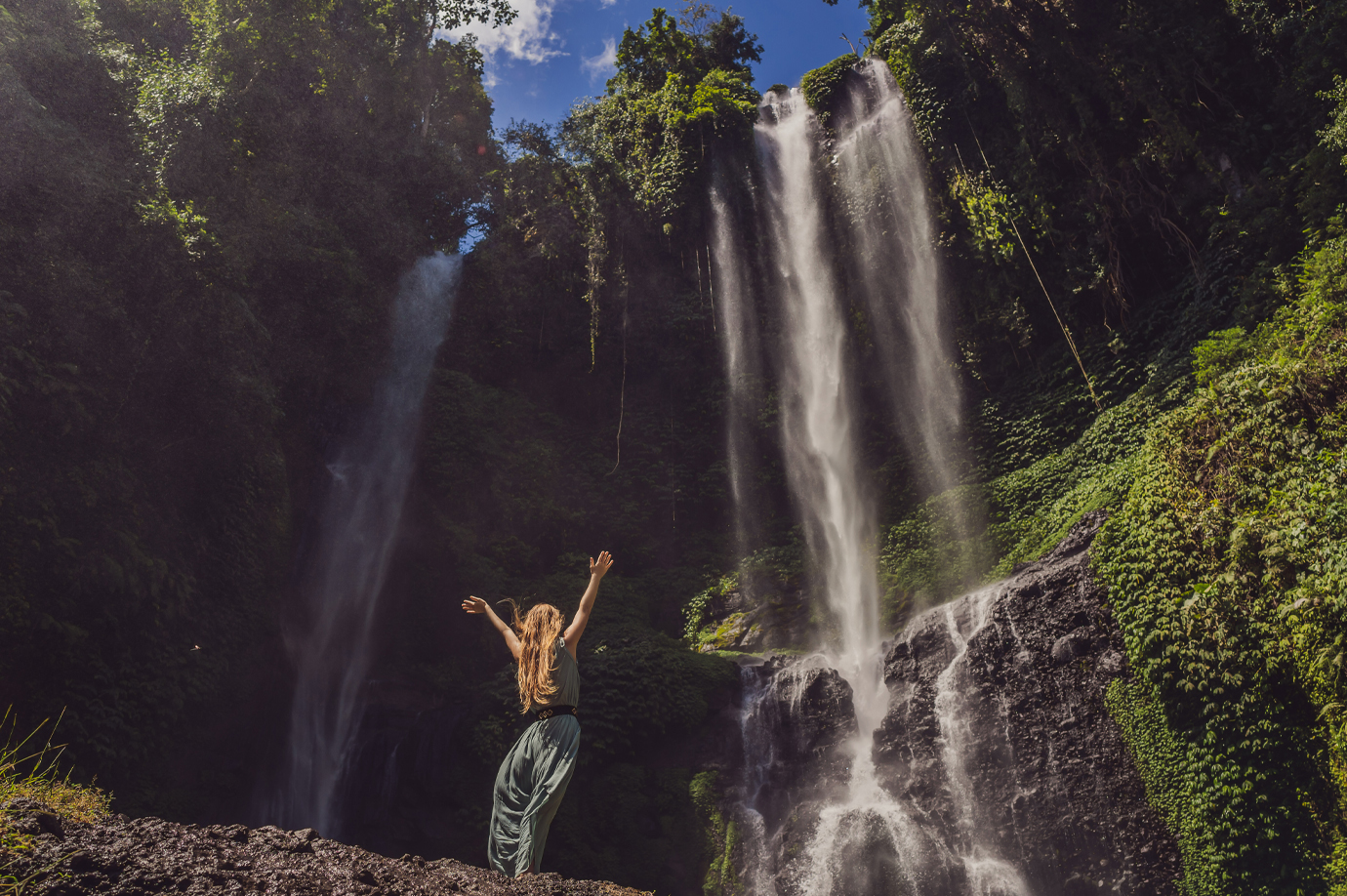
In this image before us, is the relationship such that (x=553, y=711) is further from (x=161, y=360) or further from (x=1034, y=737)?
(x=161, y=360)

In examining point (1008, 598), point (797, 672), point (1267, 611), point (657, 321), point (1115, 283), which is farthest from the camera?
point (657, 321)

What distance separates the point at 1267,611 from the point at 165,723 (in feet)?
43.6

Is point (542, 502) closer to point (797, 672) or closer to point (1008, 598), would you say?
point (797, 672)

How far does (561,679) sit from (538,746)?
0.37 m

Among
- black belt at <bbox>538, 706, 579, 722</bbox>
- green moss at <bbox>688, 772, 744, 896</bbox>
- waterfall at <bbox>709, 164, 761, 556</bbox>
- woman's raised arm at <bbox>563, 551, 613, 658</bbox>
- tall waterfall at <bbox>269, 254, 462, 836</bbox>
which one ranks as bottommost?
green moss at <bbox>688, 772, 744, 896</bbox>

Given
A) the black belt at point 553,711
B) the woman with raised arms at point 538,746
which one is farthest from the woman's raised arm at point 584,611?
the black belt at point 553,711

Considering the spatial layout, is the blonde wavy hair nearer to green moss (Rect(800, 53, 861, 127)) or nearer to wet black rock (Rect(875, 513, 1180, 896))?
wet black rock (Rect(875, 513, 1180, 896))

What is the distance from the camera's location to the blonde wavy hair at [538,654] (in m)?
3.59

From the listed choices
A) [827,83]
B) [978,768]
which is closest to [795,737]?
[978,768]

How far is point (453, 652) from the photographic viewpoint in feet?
44.9

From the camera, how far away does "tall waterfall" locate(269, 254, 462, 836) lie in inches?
481

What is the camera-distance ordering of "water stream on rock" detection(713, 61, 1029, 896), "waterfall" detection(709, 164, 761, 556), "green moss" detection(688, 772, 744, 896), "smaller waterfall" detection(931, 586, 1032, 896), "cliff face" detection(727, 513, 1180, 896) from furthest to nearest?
"waterfall" detection(709, 164, 761, 556) < "green moss" detection(688, 772, 744, 896) < "water stream on rock" detection(713, 61, 1029, 896) < "smaller waterfall" detection(931, 586, 1032, 896) < "cliff face" detection(727, 513, 1180, 896)

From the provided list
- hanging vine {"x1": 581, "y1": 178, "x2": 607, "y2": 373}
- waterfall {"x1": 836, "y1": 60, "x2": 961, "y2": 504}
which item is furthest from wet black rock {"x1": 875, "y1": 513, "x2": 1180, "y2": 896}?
hanging vine {"x1": 581, "y1": 178, "x2": 607, "y2": 373}

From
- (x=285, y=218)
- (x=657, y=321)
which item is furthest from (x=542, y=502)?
(x=285, y=218)
